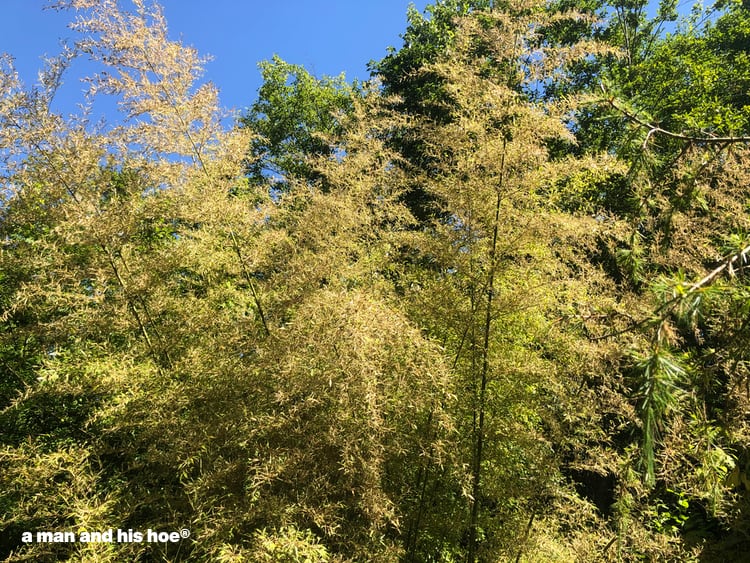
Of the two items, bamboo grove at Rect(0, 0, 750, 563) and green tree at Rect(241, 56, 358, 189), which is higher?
green tree at Rect(241, 56, 358, 189)

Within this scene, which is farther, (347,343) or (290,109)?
(290,109)

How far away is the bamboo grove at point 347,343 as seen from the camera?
2.47 meters

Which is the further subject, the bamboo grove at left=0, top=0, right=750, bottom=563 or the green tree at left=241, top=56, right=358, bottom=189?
the green tree at left=241, top=56, right=358, bottom=189

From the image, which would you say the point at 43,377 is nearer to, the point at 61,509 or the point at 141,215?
the point at 61,509

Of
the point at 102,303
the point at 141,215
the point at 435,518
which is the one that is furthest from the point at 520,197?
the point at 102,303

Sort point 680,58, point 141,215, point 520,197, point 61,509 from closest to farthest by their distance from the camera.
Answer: point 61,509 → point 520,197 → point 141,215 → point 680,58

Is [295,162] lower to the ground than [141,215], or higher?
higher

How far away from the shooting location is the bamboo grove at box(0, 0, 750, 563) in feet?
8.11

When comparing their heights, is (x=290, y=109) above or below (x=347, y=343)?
above

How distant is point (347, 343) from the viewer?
2.37m

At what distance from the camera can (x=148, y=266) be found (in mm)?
3273

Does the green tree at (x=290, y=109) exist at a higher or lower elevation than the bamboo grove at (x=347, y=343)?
higher

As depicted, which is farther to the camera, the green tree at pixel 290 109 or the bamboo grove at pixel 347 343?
the green tree at pixel 290 109

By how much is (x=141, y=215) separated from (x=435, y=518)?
3.00m
